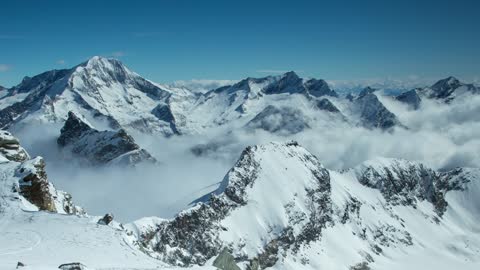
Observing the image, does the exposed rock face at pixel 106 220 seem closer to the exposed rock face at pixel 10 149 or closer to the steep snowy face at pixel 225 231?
the exposed rock face at pixel 10 149

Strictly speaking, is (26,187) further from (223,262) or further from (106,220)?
(223,262)

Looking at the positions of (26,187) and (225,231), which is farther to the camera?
(225,231)

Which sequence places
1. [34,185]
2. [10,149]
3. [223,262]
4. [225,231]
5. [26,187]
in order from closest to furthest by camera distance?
[223,262], [26,187], [34,185], [10,149], [225,231]

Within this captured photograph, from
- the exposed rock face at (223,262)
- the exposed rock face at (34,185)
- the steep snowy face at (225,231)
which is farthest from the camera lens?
the steep snowy face at (225,231)

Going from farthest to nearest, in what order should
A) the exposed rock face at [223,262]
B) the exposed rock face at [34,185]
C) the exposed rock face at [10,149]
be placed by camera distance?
the exposed rock face at [10,149] → the exposed rock face at [34,185] → the exposed rock face at [223,262]

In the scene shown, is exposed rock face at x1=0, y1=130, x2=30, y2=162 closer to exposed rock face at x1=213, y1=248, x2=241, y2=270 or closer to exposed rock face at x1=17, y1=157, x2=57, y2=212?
exposed rock face at x1=17, y1=157, x2=57, y2=212

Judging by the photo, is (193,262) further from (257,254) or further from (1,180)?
(1,180)

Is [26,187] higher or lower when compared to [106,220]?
higher

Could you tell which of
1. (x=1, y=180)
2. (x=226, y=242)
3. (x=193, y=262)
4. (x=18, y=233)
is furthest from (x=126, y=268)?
(x=226, y=242)

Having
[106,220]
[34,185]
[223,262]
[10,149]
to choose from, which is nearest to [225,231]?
[10,149]

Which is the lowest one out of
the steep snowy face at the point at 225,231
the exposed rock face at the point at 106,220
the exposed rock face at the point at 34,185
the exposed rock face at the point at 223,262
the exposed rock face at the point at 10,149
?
the steep snowy face at the point at 225,231

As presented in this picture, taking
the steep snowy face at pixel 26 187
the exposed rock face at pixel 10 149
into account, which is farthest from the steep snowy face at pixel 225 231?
the steep snowy face at pixel 26 187
